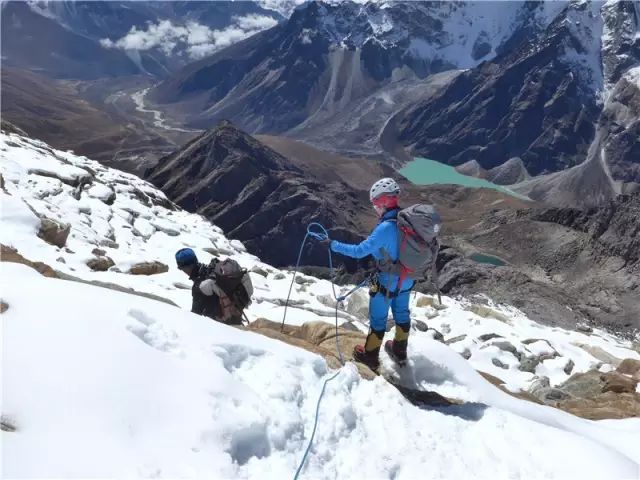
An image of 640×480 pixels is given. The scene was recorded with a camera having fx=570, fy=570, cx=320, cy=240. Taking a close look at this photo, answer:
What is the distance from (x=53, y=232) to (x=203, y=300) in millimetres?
10566

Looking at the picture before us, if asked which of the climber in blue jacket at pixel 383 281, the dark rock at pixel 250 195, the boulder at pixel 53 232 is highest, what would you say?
the climber in blue jacket at pixel 383 281

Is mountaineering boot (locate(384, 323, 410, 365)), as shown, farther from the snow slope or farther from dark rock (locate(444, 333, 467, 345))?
dark rock (locate(444, 333, 467, 345))

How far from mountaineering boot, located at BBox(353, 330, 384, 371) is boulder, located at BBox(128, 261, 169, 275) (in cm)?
1163

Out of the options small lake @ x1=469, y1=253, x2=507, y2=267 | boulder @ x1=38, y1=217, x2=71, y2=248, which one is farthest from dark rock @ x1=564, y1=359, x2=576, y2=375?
small lake @ x1=469, y1=253, x2=507, y2=267

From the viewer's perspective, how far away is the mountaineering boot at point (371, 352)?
317 inches

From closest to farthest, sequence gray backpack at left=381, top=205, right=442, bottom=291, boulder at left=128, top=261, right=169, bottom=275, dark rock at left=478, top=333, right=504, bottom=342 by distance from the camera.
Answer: gray backpack at left=381, top=205, right=442, bottom=291, boulder at left=128, top=261, right=169, bottom=275, dark rock at left=478, top=333, right=504, bottom=342

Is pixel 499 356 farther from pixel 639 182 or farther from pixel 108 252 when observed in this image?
pixel 639 182

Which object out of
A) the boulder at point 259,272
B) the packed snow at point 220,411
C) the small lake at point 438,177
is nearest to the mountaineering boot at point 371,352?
the packed snow at point 220,411

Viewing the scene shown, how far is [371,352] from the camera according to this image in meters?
8.16

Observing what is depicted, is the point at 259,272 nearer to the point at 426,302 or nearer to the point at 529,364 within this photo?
the point at 426,302

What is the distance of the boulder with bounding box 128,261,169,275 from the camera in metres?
18.0

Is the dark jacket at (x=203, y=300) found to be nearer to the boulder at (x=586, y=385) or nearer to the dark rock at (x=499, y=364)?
the boulder at (x=586, y=385)

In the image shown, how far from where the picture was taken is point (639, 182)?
6294 inches

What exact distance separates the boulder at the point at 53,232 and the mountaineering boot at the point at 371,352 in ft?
40.2
